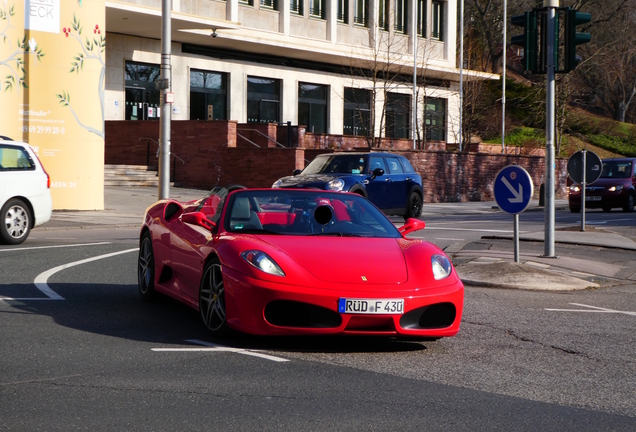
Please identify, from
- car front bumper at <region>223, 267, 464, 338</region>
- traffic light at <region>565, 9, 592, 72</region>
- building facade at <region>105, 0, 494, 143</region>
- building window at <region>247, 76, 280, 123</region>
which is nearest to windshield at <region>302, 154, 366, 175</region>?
traffic light at <region>565, 9, 592, 72</region>

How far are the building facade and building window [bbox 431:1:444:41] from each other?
0.20 ft

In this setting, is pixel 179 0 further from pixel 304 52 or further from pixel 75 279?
pixel 75 279

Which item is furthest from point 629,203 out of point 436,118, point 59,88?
point 436,118

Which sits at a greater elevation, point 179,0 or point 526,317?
point 179,0

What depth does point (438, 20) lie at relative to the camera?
53.1 metres

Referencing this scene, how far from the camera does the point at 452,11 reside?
5359 cm

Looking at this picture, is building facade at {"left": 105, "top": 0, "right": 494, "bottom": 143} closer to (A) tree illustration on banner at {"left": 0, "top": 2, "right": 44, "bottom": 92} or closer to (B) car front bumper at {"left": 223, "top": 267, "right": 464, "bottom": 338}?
(A) tree illustration on banner at {"left": 0, "top": 2, "right": 44, "bottom": 92}

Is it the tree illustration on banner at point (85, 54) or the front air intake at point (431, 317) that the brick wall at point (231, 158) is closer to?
the tree illustration on banner at point (85, 54)

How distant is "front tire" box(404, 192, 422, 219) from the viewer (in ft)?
77.6

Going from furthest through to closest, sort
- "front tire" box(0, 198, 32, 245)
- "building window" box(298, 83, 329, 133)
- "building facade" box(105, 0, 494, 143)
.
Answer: "building window" box(298, 83, 329, 133) < "building facade" box(105, 0, 494, 143) < "front tire" box(0, 198, 32, 245)

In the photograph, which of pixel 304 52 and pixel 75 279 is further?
pixel 304 52

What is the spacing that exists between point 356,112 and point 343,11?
5.38m

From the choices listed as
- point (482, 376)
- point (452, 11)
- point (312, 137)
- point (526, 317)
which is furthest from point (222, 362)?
point (452, 11)

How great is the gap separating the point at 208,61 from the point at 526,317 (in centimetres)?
3368
